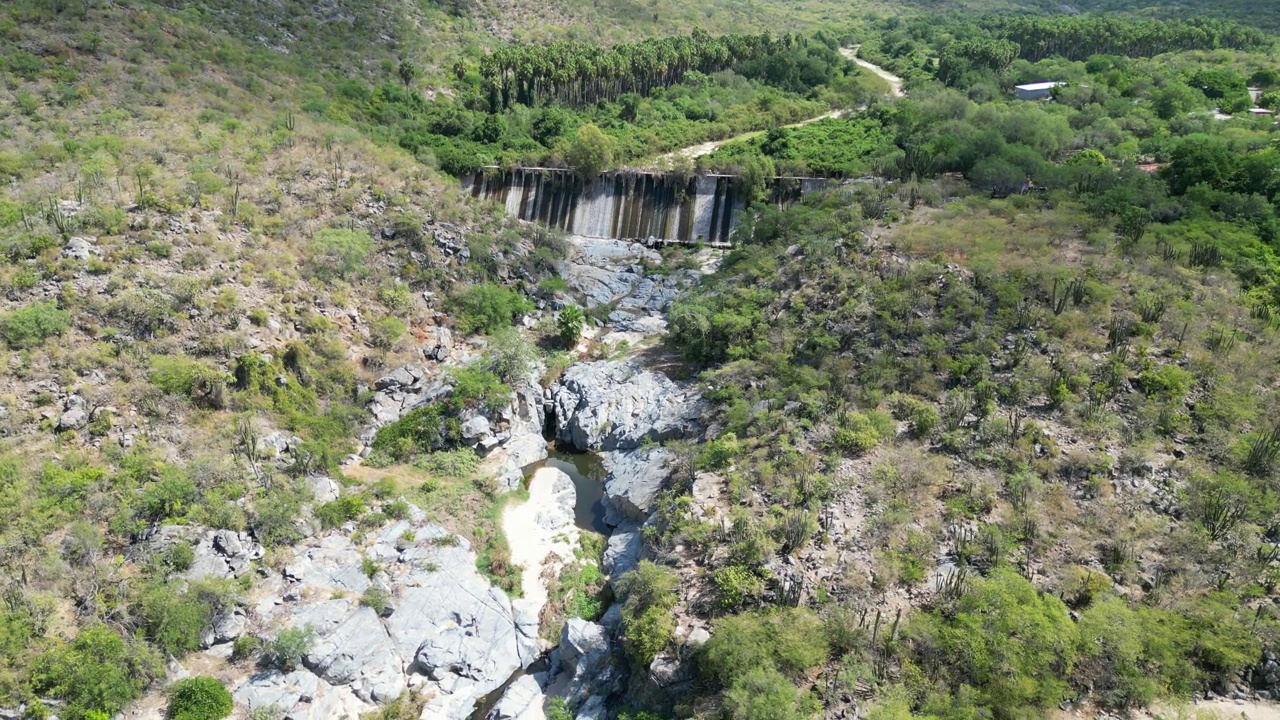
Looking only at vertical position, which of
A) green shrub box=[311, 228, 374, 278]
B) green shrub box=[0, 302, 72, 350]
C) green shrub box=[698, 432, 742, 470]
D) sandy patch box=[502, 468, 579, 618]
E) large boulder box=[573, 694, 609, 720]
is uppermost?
→ green shrub box=[311, 228, 374, 278]

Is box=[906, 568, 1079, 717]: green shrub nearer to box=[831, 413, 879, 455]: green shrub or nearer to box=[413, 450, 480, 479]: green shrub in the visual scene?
box=[831, 413, 879, 455]: green shrub

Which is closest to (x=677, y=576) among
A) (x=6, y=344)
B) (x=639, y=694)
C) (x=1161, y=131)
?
(x=639, y=694)

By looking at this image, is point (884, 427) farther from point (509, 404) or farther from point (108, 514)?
point (108, 514)

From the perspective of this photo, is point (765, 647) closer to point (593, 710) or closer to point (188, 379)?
point (593, 710)

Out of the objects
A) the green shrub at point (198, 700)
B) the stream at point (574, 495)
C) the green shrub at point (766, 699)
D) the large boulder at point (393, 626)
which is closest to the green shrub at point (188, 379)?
the large boulder at point (393, 626)

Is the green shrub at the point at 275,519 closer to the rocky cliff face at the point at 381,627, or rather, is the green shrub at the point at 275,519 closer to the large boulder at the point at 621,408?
the rocky cliff face at the point at 381,627

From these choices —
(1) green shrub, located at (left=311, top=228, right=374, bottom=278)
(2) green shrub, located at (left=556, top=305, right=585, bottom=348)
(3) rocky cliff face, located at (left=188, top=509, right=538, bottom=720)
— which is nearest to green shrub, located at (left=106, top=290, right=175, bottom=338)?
(1) green shrub, located at (left=311, top=228, right=374, bottom=278)
